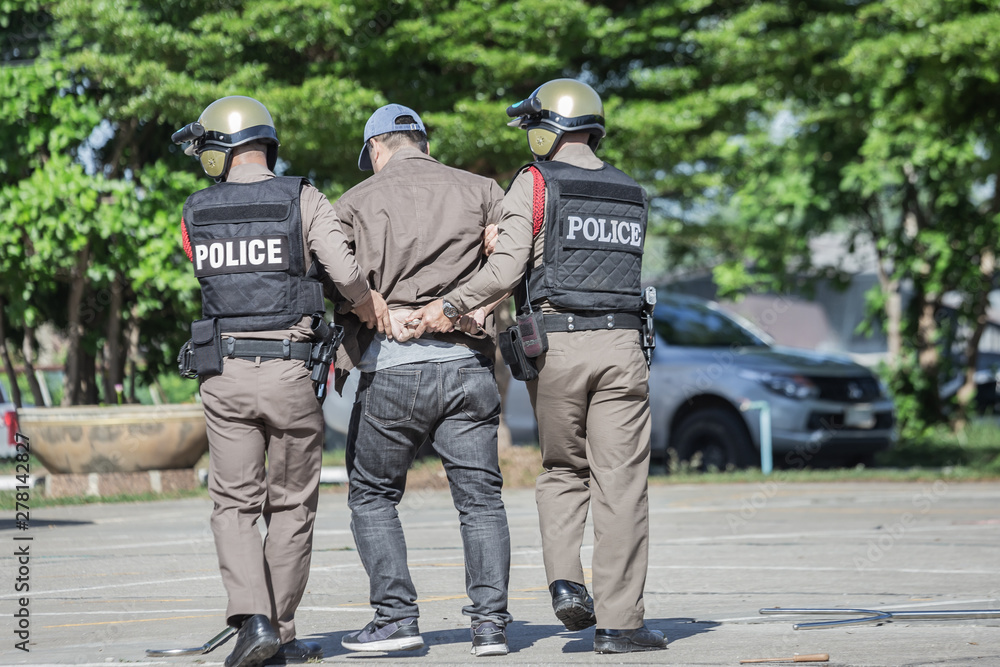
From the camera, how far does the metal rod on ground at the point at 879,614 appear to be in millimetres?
4789

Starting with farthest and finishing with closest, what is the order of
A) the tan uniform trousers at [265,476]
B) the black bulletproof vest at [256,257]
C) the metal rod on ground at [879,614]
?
the metal rod on ground at [879,614]
the black bulletproof vest at [256,257]
the tan uniform trousers at [265,476]

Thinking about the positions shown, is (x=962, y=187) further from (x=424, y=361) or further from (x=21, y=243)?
(x=424, y=361)

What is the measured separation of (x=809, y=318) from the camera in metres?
45.9

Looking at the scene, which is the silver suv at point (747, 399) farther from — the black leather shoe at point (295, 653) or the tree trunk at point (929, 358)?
the black leather shoe at point (295, 653)

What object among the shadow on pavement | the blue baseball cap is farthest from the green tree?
the blue baseball cap

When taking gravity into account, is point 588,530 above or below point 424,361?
below

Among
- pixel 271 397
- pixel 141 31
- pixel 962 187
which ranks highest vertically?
pixel 141 31

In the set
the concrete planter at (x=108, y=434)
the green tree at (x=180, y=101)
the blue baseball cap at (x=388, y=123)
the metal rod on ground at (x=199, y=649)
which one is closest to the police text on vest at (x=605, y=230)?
the blue baseball cap at (x=388, y=123)

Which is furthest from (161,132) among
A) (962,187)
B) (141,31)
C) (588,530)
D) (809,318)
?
(809,318)

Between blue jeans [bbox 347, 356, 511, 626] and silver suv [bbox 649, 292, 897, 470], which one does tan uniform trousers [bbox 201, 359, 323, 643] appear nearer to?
blue jeans [bbox 347, 356, 511, 626]

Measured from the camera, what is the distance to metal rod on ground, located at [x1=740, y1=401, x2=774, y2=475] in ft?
41.5

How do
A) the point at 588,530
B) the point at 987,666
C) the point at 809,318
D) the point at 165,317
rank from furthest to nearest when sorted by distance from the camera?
the point at 809,318
the point at 165,317
the point at 588,530
the point at 987,666

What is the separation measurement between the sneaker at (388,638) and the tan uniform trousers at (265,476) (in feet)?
0.75

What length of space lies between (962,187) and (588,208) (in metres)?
11.3
